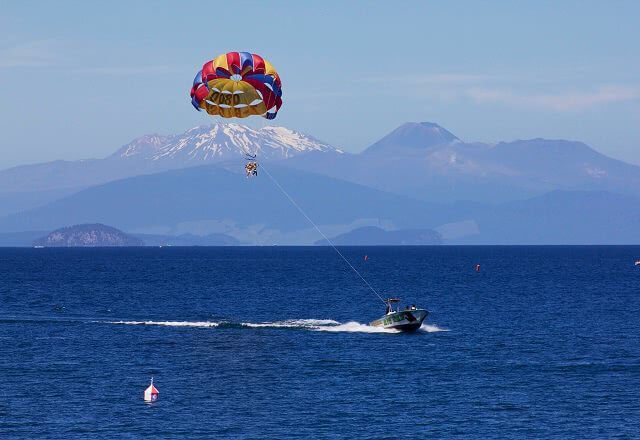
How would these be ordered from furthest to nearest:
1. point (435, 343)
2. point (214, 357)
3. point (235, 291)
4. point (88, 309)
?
point (235, 291), point (88, 309), point (435, 343), point (214, 357)

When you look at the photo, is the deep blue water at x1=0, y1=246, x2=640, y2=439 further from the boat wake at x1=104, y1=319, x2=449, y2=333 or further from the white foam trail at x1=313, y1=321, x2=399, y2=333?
the white foam trail at x1=313, y1=321, x2=399, y2=333

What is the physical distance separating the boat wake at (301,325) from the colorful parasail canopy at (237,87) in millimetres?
25577

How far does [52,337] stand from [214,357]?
68.5ft

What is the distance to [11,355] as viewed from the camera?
88.1m

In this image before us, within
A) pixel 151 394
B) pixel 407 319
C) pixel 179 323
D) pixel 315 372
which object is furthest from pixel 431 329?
pixel 151 394

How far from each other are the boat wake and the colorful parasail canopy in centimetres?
2558

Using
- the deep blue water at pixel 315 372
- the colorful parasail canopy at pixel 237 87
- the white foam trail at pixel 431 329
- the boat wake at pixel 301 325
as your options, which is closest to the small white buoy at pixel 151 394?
the deep blue water at pixel 315 372

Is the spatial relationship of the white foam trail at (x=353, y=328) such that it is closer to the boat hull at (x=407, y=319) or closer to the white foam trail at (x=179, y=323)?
the boat hull at (x=407, y=319)

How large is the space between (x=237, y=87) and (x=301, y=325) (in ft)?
101

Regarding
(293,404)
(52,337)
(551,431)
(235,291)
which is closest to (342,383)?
(293,404)

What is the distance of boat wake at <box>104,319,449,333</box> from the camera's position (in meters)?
107

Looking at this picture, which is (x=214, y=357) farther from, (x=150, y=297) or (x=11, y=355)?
(x=150, y=297)

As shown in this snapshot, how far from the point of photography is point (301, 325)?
369ft

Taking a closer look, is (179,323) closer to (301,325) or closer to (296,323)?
(296,323)
